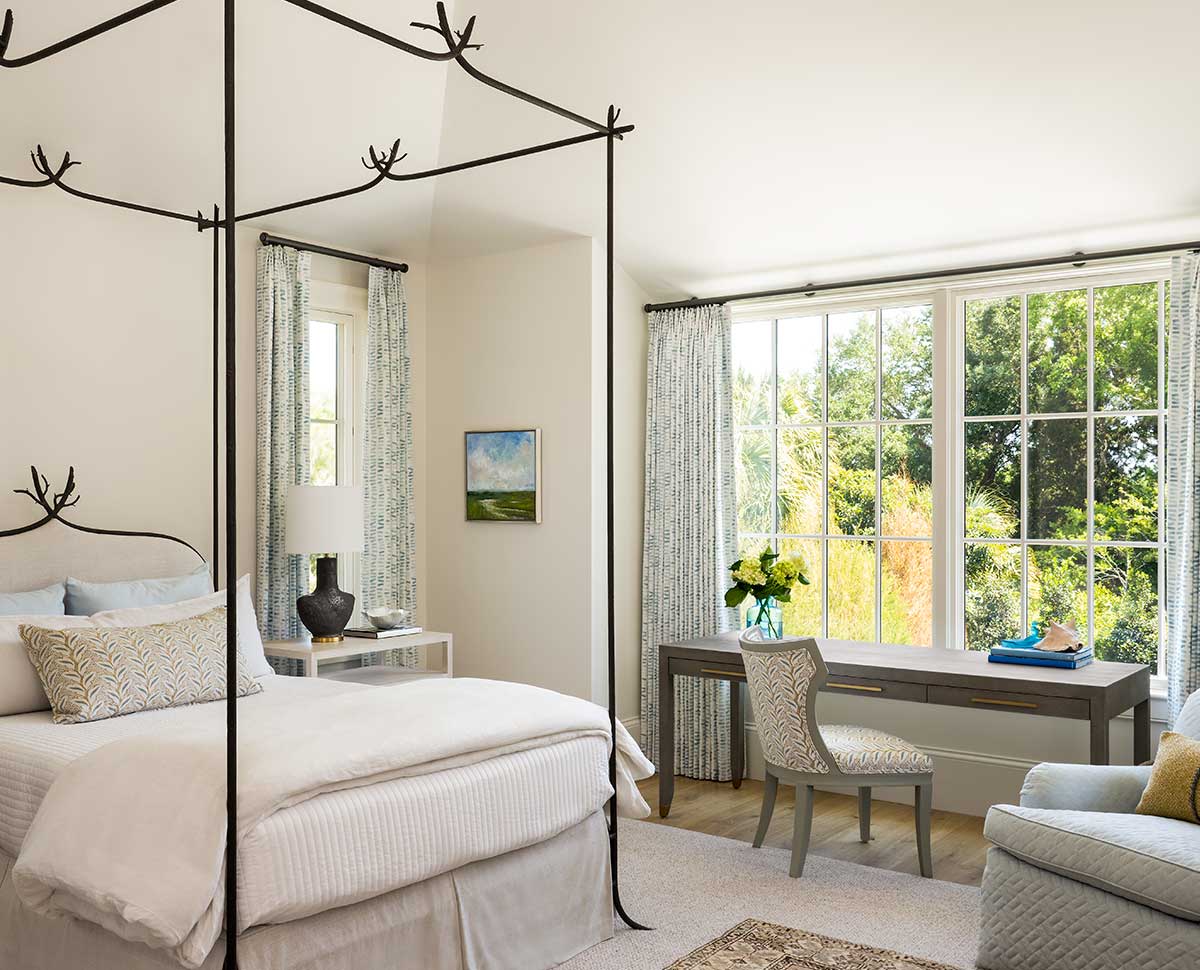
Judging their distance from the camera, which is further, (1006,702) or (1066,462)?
(1066,462)

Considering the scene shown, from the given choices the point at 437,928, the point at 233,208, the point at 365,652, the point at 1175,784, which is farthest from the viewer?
the point at 365,652

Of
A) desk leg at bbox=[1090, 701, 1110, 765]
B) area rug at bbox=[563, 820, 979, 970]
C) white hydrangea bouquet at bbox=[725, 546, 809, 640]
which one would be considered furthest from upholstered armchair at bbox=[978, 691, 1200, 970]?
white hydrangea bouquet at bbox=[725, 546, 809, 640]

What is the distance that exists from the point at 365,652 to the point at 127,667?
1.37 meters

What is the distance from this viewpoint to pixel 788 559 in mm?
4828

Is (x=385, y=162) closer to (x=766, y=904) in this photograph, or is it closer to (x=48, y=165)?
(x=48, y=165)

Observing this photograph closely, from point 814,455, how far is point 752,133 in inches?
66.2

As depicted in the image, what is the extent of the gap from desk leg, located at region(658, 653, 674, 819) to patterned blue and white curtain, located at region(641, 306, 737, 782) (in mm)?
520

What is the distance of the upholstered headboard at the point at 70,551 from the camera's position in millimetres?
3957

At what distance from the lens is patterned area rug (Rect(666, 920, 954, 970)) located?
3158 mm

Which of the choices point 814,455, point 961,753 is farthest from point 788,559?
point 961,753

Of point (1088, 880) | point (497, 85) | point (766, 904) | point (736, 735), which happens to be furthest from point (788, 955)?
point (497, 85)

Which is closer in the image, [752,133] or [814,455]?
[752,133]

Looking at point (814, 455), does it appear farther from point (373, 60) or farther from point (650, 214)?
point (373, 60)

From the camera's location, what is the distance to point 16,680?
341 cm
